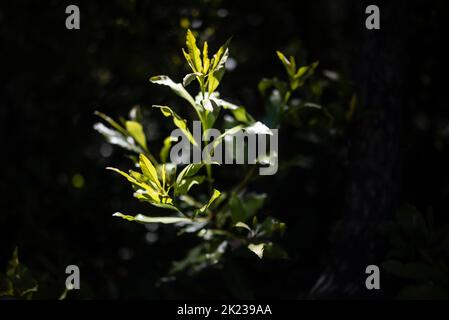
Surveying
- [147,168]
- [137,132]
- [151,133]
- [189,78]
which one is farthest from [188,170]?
[151,133]

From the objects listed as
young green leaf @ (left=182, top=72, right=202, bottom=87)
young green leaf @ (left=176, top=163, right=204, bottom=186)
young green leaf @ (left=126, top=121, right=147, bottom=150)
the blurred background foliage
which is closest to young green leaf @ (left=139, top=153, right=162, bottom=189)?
young green leaf @ (left=176, top=163, right=204, bottom=186)

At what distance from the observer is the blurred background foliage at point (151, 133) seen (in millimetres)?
1845

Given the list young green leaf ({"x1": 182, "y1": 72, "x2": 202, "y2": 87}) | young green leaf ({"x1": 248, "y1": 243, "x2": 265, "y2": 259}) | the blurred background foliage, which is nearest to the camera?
young green leaf ({"x1": 182, "y1": 72, "x2": 202, "y2": 87})

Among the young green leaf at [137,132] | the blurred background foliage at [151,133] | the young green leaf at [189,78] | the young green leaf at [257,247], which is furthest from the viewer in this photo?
the blurred background foliage at [151,133]

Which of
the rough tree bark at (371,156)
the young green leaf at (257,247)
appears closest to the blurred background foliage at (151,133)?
the rough tree bark at (371,156)

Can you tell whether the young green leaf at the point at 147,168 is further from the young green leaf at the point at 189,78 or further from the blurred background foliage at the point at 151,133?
the blurred background foliage at the point at 151,133

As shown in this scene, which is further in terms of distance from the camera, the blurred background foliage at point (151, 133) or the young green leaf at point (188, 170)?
the blurred background foliage at point (151, 133)

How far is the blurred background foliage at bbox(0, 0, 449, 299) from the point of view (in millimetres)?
1845

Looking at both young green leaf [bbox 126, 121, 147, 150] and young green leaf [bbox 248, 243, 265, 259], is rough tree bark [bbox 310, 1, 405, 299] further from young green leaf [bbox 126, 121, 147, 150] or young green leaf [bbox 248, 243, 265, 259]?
young green leaf [bbox 126, 121, 147, 150]

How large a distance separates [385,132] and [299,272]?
1.94ft
